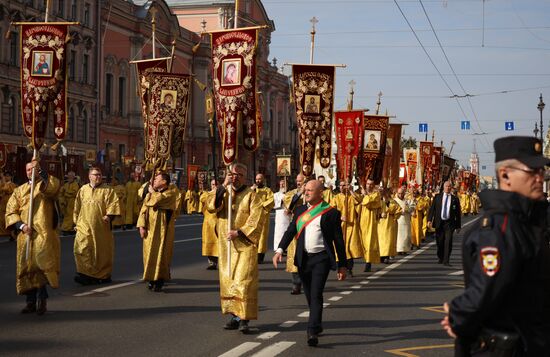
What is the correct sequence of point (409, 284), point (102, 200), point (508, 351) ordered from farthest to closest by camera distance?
point (409, 284)
point (102, 200)
point (508, 351)

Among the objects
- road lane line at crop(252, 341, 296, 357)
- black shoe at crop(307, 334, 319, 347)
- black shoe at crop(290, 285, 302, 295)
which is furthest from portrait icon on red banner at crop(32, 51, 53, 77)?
black shoe at crop(307, 334, 319, 347)

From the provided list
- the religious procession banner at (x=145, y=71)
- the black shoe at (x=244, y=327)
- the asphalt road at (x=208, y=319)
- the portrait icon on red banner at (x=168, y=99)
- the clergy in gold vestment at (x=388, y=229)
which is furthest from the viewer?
the clergy in gold vestment at (x=388, y=229)

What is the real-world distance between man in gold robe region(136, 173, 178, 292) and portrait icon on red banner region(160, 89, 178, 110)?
5641 mm

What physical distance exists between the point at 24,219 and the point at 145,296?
7.33 feet

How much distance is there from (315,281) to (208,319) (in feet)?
6.07

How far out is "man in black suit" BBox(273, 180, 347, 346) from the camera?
360 inches

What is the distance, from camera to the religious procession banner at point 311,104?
60.0ft

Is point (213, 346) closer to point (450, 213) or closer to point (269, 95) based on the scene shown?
point (450, 213)

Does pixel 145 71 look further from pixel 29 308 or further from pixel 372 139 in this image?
pixel 29 308

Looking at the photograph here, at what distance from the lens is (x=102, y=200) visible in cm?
1395

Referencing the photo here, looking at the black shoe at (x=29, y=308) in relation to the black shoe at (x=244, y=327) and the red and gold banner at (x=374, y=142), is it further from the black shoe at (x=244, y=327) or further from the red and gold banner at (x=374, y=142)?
the red and gold banner at (x=374, y=142)

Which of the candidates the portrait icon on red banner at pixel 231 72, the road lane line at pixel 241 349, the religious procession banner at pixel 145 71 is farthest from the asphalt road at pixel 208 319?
the religious procession banner at pixel 145 71

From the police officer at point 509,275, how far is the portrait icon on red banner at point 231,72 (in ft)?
24.8

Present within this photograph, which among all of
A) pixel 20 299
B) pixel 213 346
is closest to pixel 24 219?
pixel 20 299
